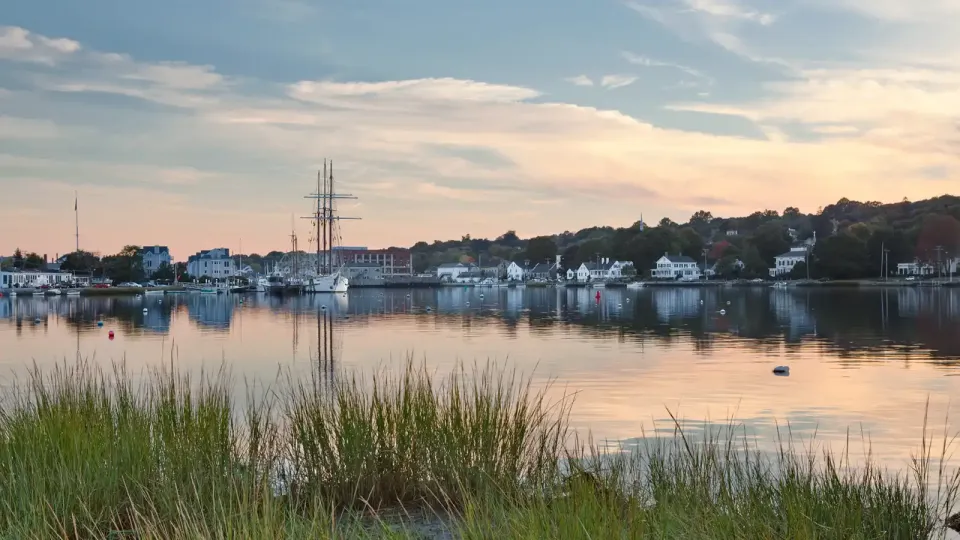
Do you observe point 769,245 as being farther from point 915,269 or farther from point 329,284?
point 329,284

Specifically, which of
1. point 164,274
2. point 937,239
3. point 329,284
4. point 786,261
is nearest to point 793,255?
point 786,261

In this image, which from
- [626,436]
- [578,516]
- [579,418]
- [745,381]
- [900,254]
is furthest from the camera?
[900,254]

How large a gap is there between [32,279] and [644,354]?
16430 cm

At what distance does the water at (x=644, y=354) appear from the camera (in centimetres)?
1922

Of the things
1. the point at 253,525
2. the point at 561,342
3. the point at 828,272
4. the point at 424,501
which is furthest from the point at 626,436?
the point at 828,272

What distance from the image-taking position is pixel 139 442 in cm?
874

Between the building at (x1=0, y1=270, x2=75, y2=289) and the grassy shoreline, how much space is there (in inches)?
6513

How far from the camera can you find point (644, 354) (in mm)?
33906

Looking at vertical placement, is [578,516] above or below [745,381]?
above

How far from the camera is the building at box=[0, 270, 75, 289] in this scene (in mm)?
160125

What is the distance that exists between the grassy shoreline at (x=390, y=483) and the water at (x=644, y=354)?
2.41 metres

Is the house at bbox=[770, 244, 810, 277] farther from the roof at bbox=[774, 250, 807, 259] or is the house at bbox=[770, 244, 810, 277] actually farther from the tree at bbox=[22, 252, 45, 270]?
the tree at bbox=[22, 252, 45, 270]

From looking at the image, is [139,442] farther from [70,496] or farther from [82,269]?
[82,269]

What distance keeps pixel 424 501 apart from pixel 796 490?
12.1 ft
